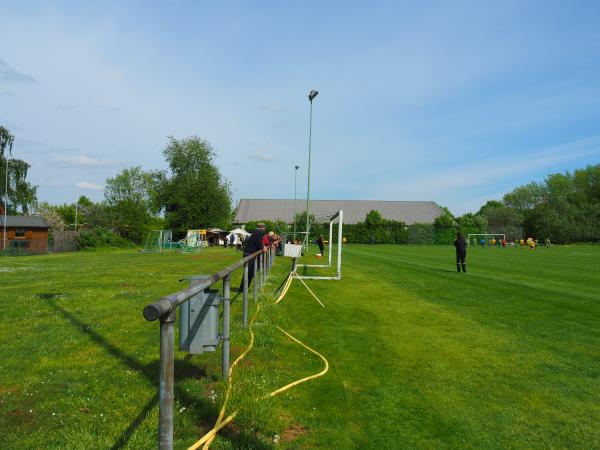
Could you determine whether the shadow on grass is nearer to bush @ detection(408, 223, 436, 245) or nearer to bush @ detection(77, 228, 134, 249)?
bush @ detection(77, 228, 134, 249)

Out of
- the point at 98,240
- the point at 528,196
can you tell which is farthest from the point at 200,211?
the point at 528,196

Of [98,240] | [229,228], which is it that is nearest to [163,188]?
[229,228]

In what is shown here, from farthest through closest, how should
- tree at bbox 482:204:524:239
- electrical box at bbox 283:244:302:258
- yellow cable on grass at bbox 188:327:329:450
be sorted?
tree at bbox 482:204:524:239, electrical box at bbox 283:244:302:258, yellow cable on grass at bbox 188:327:329:450

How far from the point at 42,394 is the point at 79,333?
2.72 metres

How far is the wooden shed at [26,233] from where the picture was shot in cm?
4816

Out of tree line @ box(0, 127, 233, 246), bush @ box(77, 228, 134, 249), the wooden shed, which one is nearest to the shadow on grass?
the wooden shed

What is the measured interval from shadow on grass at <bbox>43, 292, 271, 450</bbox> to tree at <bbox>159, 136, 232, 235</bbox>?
6637 cm

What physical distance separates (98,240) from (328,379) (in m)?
51.1

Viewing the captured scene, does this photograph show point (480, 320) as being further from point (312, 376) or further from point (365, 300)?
point (312, 376)

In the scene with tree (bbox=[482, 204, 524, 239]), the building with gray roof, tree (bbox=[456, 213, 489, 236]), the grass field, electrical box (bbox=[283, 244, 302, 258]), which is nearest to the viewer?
the grass field

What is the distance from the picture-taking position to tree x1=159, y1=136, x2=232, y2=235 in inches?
2864

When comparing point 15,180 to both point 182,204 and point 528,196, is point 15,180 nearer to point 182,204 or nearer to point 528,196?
point 182,204

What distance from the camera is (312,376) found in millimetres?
5375

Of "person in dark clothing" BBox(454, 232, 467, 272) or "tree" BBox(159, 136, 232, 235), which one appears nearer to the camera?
"person in dark clothing" BBox(454, 232, 467, 272)
